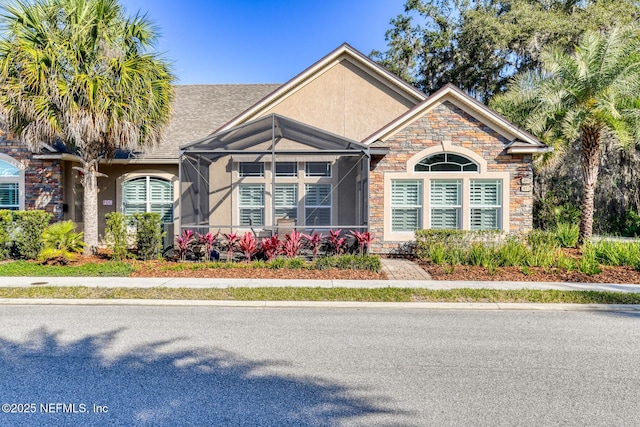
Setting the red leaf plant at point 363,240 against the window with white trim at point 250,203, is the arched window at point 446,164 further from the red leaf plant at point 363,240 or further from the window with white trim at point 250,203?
the window with white trim at point 250,203

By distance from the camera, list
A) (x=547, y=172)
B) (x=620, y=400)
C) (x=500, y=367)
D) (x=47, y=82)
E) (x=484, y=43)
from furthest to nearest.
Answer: (x=484, y=43) → (x=547, y=172) → (x=47, y=82) → (x=500, y=367) → (x=620, y=400)

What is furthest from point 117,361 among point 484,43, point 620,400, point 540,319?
point 484,43

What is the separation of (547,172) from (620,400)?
19794 millimetres

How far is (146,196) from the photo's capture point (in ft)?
49.9

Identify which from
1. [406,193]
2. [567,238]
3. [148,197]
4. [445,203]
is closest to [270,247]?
[406,193]

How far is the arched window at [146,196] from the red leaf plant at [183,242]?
12.6 feet

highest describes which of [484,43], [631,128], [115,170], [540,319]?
[484,43]

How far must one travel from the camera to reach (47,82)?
10.8m

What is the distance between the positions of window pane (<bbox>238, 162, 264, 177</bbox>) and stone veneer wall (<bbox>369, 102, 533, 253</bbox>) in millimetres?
4703

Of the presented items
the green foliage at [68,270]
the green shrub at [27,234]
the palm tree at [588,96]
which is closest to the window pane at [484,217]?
the palm tree at [588,96]

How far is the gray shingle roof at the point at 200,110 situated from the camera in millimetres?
15725

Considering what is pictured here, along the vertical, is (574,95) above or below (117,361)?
above

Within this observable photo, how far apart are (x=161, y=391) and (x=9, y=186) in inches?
581

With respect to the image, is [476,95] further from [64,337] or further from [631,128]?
[64,337]
